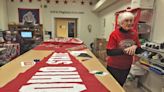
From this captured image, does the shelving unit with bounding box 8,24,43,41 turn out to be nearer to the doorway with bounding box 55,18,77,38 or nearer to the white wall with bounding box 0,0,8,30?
the white wall with bounding box 0,0,8,30

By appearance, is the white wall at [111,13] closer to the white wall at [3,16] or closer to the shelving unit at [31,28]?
the shelving unit at [31,28]

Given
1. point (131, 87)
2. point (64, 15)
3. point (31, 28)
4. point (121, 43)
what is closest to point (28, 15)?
point (31, 28)

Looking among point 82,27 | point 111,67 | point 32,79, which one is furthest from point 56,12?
point 32,79

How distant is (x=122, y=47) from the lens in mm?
1948

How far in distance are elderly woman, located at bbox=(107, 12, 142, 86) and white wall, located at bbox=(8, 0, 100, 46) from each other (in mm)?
6229

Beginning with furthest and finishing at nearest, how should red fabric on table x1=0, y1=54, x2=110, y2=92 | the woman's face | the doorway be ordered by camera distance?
the doorway, the woman's face, red fabric on table x1=0, y1=54, x2=110, y2=92

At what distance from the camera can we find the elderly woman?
6.11 feet

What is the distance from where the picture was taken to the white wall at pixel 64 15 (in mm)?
7676

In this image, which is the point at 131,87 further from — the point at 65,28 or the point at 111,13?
the point at 65,28

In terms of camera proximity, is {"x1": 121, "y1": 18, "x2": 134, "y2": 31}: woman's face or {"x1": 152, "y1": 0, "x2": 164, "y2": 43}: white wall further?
{"x1": 152, "y1": 0, "x2": 164, "y2": 43}: white wall

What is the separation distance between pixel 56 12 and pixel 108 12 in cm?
262

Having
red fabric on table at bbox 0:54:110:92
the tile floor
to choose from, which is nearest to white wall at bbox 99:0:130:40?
the tile floor

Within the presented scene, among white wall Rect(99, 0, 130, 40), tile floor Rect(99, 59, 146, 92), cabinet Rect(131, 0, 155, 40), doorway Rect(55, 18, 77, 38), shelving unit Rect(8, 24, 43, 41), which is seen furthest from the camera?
doorway Rect(55, 18, 77, 38)

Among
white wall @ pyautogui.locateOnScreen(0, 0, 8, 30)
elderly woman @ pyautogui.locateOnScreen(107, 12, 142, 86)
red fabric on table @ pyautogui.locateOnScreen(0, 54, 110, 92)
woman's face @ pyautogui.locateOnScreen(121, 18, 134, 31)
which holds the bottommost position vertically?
red fabric on table @ pyautogui.locateOnScreen(0, 54, 110, 92)
